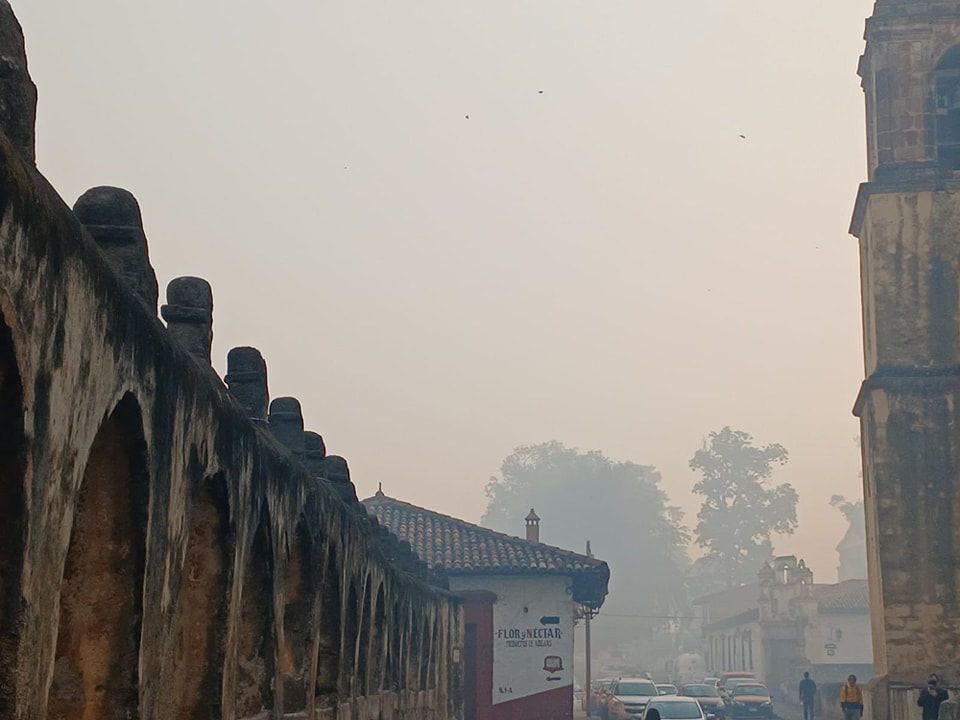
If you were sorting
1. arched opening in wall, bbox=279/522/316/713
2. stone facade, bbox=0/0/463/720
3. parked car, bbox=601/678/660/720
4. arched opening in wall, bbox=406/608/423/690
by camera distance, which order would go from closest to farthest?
stone facade, bbox=0/0/463/720
arched opening in wall, bbox=279/522/316/713
arched opening in wall, bbox=406/608/423/690
parked car, bbox=601/678/660/720

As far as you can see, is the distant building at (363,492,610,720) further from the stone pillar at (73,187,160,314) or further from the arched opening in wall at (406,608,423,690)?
the stone pillar at (73,187,160,314)

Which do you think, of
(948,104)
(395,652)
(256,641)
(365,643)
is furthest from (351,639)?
(948,104)

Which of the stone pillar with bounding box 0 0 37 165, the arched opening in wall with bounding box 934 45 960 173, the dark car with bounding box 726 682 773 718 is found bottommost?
the dark car with bounding box 726 682 773 718

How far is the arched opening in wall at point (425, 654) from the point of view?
22.6m

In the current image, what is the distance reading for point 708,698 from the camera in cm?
3759

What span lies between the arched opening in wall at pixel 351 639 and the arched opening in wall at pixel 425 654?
792cm

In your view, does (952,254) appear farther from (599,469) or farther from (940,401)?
(599,469)

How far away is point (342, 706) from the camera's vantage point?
1364 centimetres

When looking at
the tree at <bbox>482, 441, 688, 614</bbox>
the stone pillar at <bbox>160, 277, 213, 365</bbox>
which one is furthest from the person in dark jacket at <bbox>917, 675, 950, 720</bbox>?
the tree at <bbox>482, 441, 688, 614</bbox>

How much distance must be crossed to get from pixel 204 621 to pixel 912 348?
57.0ft

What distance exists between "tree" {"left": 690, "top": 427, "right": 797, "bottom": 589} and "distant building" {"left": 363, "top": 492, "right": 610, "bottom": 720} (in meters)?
86.1

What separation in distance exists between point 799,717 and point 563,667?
47.4 feet

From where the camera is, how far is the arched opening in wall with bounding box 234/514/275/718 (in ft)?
32.9

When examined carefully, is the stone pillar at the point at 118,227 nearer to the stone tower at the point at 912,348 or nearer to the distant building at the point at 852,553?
the stone tower at the point at 912,348
